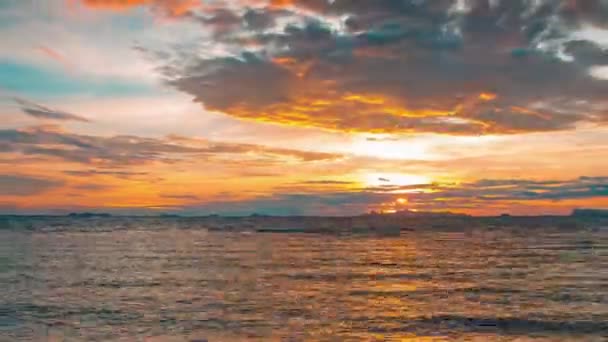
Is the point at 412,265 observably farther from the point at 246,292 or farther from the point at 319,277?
the point at 246,292

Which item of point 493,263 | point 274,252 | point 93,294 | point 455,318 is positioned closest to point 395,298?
point 455,318

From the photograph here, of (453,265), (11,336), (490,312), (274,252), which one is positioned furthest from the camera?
(274,252)

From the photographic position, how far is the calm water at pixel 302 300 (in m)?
24.8

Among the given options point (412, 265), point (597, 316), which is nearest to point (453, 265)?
point (412, 265)

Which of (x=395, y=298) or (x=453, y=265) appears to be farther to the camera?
(x=453, y=265)

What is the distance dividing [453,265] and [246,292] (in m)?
26.2

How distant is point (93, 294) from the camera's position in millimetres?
35156

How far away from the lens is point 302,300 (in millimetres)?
32469

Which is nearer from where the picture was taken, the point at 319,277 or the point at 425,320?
the point at 425,320

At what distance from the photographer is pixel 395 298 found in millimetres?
33625

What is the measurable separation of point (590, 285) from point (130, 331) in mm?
32274

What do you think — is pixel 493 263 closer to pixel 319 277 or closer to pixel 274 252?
pixel 319 277

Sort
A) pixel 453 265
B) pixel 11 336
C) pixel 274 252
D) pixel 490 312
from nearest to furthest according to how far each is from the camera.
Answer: pixel 11 336 → pixel 490 312 → pixel 453 265 → pixel 274 252

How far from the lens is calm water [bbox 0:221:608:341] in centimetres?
2483
